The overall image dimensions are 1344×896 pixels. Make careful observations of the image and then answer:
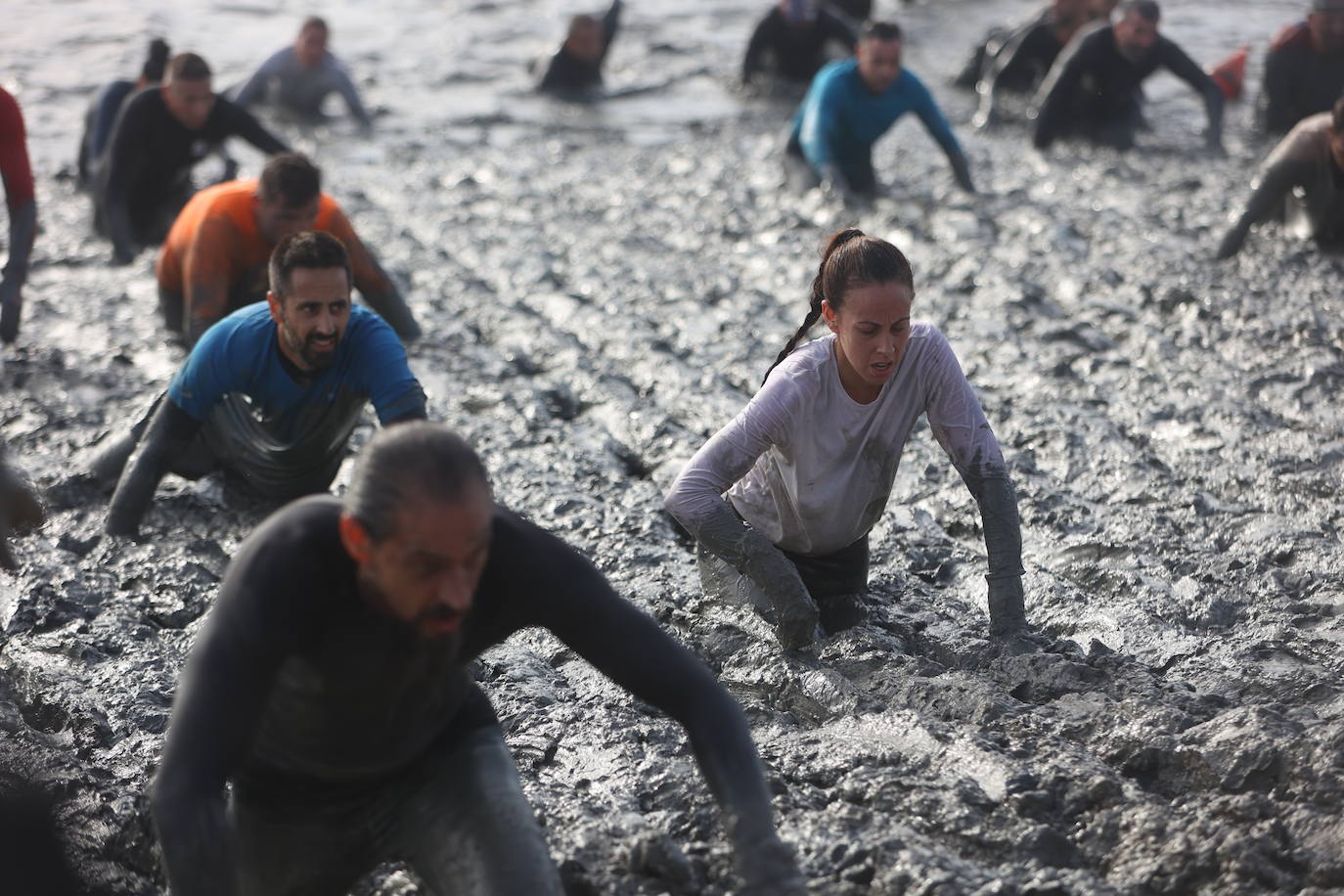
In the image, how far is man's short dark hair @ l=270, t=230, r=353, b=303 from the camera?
4.37 m

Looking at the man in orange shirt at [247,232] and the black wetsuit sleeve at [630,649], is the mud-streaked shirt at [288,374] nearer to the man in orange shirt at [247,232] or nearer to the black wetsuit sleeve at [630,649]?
the man in orange shirt at [247,232]

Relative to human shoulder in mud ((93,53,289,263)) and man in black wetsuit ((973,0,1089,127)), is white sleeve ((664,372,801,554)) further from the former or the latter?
man in black wetsuit ((973,0,1089,127))

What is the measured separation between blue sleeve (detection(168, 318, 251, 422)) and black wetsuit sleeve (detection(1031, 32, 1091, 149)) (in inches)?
262

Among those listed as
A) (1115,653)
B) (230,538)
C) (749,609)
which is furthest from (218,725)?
(230,538)

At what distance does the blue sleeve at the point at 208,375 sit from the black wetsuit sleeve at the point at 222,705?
8.13ft

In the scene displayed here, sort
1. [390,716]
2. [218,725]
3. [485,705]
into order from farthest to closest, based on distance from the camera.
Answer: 1. [485,705]
2. [390,716]
3. [218,725]

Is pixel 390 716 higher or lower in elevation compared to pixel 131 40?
higher

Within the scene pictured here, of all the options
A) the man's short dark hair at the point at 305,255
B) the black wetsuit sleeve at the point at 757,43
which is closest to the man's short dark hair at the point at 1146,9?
the black wetsuit sleeve at the point at 757,43

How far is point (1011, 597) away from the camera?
387 cm

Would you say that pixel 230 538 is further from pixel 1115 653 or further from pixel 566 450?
pixel 1115 653

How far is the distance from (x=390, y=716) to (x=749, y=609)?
1768mm

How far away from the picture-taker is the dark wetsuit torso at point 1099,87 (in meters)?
9.77

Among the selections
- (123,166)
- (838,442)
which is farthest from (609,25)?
(838,442)

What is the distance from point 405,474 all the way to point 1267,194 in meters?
5.90
